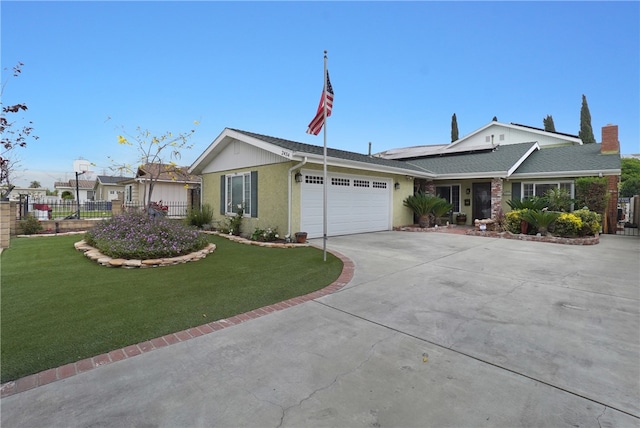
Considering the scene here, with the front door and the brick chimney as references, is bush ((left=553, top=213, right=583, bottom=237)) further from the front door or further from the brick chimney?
the brick chimney

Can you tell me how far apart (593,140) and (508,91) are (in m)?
24.0

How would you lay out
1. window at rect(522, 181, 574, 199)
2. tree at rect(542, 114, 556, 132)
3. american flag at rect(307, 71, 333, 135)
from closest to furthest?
american flag at rect(307, 71, 333, 135)
window at rect(522, 181, 574, 199)
tree at rect(542, 114, 556, 132)

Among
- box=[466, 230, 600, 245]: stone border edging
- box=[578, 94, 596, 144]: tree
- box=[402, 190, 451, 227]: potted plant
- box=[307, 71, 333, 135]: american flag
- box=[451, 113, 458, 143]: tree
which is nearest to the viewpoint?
box=[307, 71, 333, 135]: american flag

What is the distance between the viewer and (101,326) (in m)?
3.50

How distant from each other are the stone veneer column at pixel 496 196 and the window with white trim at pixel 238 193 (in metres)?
11.1

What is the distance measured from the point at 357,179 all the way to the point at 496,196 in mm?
7022

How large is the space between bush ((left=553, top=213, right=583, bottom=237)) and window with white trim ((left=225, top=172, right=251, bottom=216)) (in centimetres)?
1131

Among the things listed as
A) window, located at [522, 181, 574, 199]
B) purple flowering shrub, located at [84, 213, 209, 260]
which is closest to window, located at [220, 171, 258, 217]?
purple flowering shrub, located at [84, 213, 209, 260]

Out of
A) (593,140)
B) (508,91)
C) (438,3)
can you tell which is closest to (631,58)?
(508,91)

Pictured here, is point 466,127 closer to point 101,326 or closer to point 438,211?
point 438,211

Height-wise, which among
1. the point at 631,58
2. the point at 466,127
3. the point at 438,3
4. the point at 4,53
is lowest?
the point at 4,53

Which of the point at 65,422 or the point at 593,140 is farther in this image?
the point at 593,140

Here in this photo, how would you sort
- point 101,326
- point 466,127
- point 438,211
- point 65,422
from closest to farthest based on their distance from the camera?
point 65,422, point 101,326, point 438,211, point 466,127

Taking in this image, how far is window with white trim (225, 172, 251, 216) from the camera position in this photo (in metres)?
11.6
